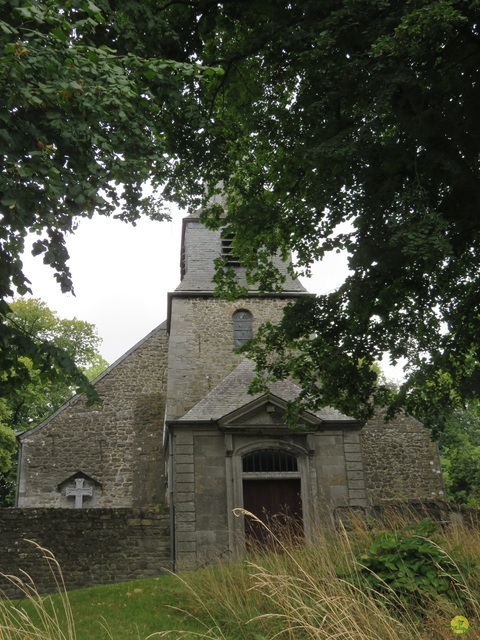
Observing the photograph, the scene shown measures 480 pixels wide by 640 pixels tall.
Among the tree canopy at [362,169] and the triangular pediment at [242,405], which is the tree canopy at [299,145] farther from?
the triangular pediment at [242,405]

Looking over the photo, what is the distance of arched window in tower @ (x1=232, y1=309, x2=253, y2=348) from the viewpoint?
61.9 feet

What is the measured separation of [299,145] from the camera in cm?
1028

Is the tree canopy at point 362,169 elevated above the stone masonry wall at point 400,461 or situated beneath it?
elevated above

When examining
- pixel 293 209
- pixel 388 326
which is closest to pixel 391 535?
pixel 388 326

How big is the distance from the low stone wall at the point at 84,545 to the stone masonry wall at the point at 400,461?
7.56 meters

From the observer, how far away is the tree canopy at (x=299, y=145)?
21.0 feet

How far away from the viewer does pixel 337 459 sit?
16156 mm

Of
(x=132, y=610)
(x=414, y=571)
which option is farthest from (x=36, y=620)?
(x=414, y=571)

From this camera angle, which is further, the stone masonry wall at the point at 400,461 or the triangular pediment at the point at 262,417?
the stone masonry wall at the point at 400,461

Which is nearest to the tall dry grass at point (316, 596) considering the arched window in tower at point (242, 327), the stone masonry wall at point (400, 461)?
the arched window in tower at point (242, 327)

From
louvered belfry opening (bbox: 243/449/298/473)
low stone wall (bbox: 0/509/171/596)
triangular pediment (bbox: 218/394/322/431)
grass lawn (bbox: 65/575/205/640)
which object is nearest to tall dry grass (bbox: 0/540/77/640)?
grass lawn (bbox: 65/575/205/640)

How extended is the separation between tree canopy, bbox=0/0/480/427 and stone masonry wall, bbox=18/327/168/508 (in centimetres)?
950

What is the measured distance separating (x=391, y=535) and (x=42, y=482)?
15.3m

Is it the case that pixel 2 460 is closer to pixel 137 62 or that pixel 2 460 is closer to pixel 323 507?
pixel 323 507
